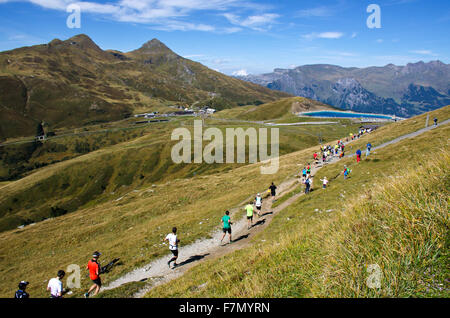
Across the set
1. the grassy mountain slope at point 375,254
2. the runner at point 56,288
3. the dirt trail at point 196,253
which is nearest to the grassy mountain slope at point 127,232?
the grassy mountain slope at point 375,254

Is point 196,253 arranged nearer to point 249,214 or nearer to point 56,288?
point 249,214

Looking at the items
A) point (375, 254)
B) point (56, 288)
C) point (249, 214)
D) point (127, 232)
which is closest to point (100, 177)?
point (127, 232)

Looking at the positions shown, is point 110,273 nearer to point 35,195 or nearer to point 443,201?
point 443,201

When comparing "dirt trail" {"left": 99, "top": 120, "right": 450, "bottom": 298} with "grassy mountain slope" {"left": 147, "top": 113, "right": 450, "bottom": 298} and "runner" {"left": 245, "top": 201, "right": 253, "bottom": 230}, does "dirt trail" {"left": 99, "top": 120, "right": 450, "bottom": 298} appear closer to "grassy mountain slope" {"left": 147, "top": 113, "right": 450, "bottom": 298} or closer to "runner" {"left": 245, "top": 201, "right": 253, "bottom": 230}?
"runner" {"left": 245, "top": 201, "right": 253, "bottom": 230}

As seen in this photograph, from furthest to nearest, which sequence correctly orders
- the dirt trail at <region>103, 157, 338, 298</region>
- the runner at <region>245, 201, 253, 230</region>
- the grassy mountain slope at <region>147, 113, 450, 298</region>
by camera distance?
the runner at <region>245, 201, 253, 230</region>
the dirt trail at <region>103, 157, 338, 298</region>
the grassy mountain slope at <region>147, 113, 450, 298</region>

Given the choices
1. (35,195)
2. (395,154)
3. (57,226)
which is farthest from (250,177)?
(35,195)

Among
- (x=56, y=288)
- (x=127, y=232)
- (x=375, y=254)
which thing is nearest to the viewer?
(x=375, y=254)

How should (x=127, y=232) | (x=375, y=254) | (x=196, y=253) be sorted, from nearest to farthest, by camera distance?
(x=375, y=254) → (x=196, y=253) → (x=127, y=232)

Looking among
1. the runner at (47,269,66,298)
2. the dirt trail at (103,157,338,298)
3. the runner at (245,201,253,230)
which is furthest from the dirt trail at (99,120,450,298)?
the runner at (47,269,66,298)

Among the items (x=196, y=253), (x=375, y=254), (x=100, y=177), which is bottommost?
(x=100, y=177)

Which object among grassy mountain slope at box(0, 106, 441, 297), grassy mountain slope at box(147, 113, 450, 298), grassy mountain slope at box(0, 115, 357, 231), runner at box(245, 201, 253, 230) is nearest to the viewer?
grassy mountain slope at box(147, 113, 450, 298)

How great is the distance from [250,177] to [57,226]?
141 feet

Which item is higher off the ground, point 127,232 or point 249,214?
point 249,214
